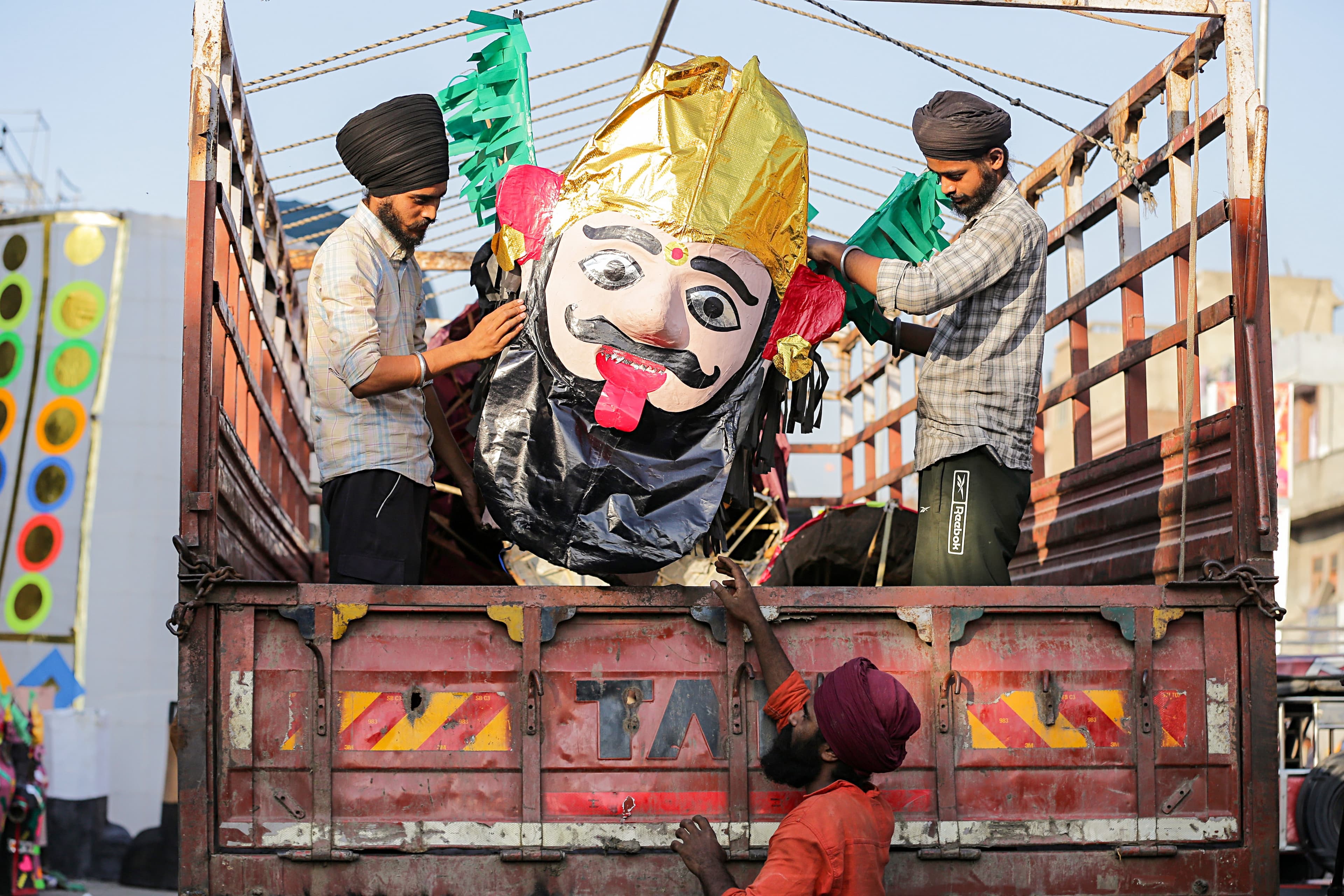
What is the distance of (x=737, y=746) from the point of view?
2.92 meters

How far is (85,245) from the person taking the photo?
11648mm

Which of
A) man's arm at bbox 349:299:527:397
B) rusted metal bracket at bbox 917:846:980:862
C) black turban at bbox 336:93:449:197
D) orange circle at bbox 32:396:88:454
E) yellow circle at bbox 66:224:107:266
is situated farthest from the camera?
yellow circle at bbox 66:224:107:266

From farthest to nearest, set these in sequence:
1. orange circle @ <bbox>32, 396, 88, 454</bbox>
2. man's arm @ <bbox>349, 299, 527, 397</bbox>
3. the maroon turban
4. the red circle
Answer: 1. orange circle @ <bbox>32, 396, 88, 454</bbox>
2. the red circle
3. man's arm @ <bbox>349, 299, 527, 397</bbox>
4. the maroon turban

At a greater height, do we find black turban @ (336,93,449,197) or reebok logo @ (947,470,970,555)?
black turban @ (336,93,449,197)

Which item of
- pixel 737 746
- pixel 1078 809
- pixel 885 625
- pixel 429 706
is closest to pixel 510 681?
pixel 429 706

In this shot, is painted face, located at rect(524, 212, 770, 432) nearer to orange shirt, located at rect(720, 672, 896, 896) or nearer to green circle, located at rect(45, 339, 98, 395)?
orange shirt, located at rect(720, 672, 896, 896)

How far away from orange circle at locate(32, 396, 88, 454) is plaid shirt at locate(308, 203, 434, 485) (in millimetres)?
8768

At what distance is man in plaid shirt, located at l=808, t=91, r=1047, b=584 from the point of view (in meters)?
3.34

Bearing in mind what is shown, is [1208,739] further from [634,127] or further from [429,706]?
[634,127]

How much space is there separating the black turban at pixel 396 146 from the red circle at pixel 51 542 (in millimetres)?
8687

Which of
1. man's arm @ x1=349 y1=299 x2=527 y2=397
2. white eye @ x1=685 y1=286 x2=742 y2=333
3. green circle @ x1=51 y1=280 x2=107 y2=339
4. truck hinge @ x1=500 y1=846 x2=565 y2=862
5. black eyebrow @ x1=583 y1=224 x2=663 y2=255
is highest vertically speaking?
green circle @ x1=51 y1=280 x2=107 y2=339

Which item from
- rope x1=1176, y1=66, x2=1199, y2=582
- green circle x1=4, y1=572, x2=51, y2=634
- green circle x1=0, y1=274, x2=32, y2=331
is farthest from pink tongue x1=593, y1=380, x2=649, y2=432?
green circle x1=0, y1=274, x2=32, y2=331

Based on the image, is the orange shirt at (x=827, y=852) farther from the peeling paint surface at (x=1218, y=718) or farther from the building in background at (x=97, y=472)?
the building in background at (x=97, y=472)

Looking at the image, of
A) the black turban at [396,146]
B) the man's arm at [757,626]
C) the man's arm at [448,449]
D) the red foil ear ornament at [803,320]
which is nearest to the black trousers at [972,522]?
the red foil ear ornament at [803,320]
